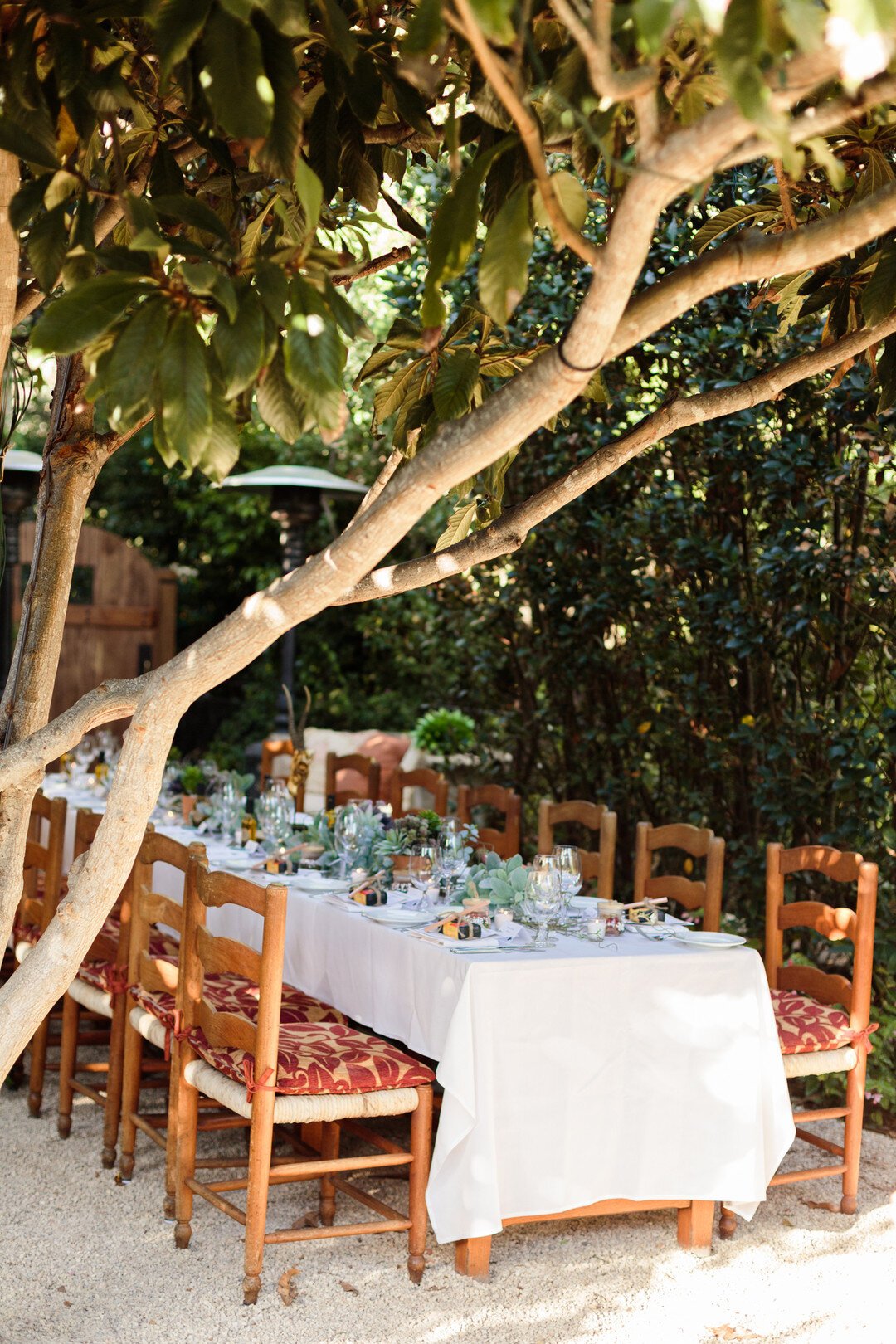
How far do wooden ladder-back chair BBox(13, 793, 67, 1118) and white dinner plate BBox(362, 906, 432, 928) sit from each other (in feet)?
2.94

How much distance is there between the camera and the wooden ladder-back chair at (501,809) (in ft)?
15.2

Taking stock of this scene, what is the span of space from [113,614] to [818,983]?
6.41 m

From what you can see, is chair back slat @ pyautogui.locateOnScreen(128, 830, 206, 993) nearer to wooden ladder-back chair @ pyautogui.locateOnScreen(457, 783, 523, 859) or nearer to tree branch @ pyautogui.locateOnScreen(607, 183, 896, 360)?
wooden ladder-back chair @ pyautogui.locateOnScreen(457, 783, 523, 859)

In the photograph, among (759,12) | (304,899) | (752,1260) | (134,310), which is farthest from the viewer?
(304,899)

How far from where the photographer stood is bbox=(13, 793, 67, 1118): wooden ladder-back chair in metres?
3.74

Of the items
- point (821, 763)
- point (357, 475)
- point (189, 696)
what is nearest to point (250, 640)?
point (189, 696)

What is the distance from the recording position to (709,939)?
3.18 metres

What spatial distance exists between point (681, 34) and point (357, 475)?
792 centimetres

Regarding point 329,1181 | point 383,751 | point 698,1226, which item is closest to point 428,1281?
point 329,1181

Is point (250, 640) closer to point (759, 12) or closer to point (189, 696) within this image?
point (189, 696)

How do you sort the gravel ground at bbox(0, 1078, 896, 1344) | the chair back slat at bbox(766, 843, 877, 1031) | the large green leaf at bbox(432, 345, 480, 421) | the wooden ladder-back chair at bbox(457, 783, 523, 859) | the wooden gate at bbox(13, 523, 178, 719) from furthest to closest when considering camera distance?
the wooden gate at bbox(13, 523, 178, 719), the wooden ladder-back chair at bbox(457, 783, 523, 859), the chair back slat at bbox(766, 843, 877, 1031), the gravel ground at bbox(0, 1078, 896, 1344), the large green leaf at bbox(432, 345, 480, 421)

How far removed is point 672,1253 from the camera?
3.13 m

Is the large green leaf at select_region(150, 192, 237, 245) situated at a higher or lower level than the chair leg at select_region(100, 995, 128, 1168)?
higher

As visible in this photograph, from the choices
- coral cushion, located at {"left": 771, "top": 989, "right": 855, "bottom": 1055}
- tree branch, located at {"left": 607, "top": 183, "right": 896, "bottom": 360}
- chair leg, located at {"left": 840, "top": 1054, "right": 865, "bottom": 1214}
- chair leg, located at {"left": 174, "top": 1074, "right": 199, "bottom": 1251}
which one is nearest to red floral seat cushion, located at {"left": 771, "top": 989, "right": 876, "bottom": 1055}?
coral cushion, located at {"left": 771, "top": 989, "right": 855, "bottom": 1055}
